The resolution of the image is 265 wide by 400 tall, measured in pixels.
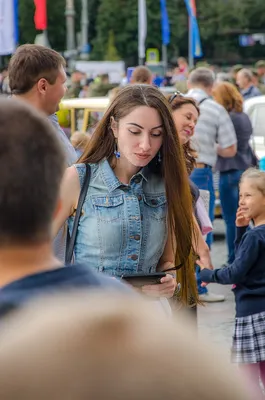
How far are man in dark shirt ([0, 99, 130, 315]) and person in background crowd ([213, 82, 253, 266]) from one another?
780 centimetres

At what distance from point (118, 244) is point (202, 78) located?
5593 mm

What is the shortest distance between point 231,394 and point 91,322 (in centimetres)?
17

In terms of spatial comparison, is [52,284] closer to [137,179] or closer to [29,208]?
[29,208]

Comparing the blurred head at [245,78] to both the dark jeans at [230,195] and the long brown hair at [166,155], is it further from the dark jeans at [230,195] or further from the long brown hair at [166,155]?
the long brown hair at [166,155]

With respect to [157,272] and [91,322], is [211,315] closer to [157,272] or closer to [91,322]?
[157,272]

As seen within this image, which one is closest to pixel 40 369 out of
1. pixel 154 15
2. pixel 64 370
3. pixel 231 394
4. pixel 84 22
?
pixel 64 370

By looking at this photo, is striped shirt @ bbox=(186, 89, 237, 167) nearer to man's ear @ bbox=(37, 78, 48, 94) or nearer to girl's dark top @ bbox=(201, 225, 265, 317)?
girl's dark top @ bbox=(201, 225, 265, 317)

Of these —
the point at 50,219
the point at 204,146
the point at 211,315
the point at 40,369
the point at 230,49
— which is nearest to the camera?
the point at 40,369

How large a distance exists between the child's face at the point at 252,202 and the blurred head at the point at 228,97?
3715 mm

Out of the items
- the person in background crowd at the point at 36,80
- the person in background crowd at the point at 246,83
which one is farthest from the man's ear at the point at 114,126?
the person in background crowd at the point at 246,83

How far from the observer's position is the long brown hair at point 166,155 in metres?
3.63

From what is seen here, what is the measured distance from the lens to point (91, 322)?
3.38 feet

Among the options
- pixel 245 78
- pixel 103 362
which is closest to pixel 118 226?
pixel 103 362

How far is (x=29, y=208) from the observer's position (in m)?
1.48
